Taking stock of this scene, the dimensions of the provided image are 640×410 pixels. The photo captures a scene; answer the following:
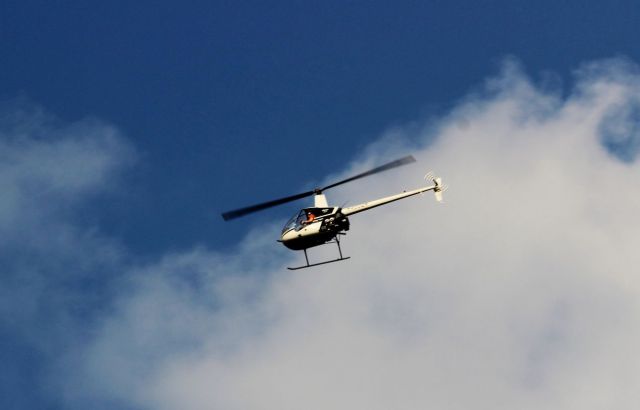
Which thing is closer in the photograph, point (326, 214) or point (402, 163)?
point (402, 163)

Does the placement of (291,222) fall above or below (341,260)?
above

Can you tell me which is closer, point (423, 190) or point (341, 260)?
point (341, 260)

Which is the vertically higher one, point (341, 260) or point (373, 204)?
point (373, 204)

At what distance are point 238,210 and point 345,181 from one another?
6923 mm

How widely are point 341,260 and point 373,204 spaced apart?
4674 mm

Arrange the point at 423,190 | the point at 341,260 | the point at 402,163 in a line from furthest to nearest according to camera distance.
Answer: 1. the point at 423,190
2. the point at 341,260
3. the point at 402,163

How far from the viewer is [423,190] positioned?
60.7 metres

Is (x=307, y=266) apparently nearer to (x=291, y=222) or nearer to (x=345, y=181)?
(x=291, y=222)

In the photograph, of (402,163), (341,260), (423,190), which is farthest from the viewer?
(423,190)

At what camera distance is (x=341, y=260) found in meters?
56.9

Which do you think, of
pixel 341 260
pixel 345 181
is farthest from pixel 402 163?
pixel 341 260

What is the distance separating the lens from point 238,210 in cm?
5506

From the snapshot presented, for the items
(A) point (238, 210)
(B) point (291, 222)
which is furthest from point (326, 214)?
(A) point (238, 210)

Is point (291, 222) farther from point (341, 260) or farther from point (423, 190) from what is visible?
point (423, 190)
